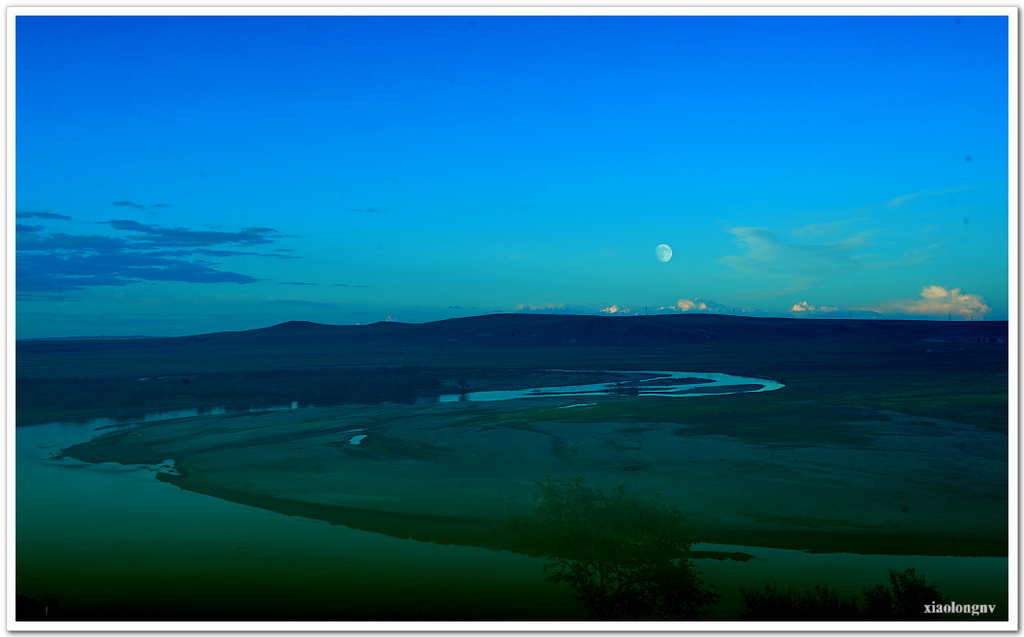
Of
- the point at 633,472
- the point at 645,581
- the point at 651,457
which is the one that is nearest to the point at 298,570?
the point at 645,581

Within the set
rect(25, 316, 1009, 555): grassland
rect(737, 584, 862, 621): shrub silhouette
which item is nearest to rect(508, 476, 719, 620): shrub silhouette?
rect(737, 584, 862, 621): shrub silhouette

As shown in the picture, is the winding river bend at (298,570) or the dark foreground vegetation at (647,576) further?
the winding river bend at (298,570)

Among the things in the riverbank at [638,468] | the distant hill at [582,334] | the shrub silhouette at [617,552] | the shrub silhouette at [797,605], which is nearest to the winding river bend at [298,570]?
Answer: the shrub silhouette at [797,605]

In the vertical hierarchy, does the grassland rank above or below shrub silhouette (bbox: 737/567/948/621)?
above

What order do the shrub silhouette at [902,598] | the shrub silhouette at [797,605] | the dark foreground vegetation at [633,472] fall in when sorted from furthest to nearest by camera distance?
1. the dark foreground vegetation at [633,472]
2. the shrub silhouette at [797,605]
3. the shrub silhouette at [902,598]

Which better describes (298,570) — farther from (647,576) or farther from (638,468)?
(638,468)

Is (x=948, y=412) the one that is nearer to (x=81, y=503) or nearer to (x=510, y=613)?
(x=510, y=613)

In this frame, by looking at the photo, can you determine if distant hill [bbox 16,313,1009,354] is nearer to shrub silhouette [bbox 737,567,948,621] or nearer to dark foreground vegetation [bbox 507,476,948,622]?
dark foreground vegetation [bbox 507,476,948,622]

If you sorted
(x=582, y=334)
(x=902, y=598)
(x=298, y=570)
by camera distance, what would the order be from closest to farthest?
(x=902, y=598), (x=298, y=570), (x=582, y=334)

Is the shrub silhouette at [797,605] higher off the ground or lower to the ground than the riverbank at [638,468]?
lower

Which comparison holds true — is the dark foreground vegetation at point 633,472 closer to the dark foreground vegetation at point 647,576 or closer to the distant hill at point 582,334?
the dark foreground vegetation at point 647,576
